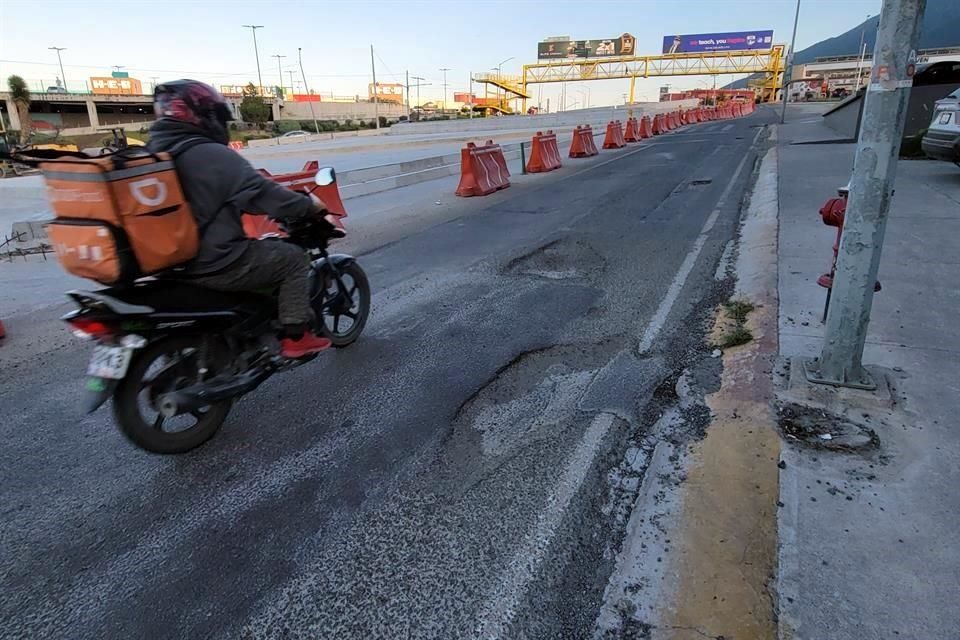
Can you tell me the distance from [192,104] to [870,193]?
12.4ft

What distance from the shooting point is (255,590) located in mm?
2414

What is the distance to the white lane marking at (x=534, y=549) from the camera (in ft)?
7.30

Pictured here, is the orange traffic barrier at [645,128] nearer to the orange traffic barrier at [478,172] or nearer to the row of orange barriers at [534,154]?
the row of orange barriers at [534,154]

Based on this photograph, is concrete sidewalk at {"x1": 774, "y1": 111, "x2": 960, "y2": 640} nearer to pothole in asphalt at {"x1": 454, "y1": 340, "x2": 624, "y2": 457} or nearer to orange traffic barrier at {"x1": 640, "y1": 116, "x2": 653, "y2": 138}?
pothole in asphalt at {"x1": 454, "y1": 340, "x2": 624, "y2": 457}

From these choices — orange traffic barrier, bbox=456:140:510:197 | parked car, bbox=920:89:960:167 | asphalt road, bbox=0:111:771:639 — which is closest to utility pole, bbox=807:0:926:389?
asphalt road, bbox=0:111:771:639

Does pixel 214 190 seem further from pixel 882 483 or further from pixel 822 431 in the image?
pixel 882 483

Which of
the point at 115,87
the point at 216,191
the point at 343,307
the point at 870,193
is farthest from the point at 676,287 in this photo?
the point at 115,87

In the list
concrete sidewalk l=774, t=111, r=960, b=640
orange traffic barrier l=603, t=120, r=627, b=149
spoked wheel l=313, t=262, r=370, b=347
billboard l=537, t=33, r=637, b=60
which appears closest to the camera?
concrete sidewalk l=774, t=111, r=960, b=640

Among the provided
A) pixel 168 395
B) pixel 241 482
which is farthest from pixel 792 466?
pixel 168 395

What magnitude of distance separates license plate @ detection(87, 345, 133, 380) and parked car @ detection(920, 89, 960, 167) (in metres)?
12.5

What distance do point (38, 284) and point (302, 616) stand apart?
6.68m

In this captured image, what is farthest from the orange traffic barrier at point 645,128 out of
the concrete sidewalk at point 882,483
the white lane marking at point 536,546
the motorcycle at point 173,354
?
the white lane marking at point 536,546

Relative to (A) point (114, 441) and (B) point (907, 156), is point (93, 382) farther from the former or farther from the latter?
(B) point (907, 156)

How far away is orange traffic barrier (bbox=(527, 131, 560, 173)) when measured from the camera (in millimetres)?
16609
